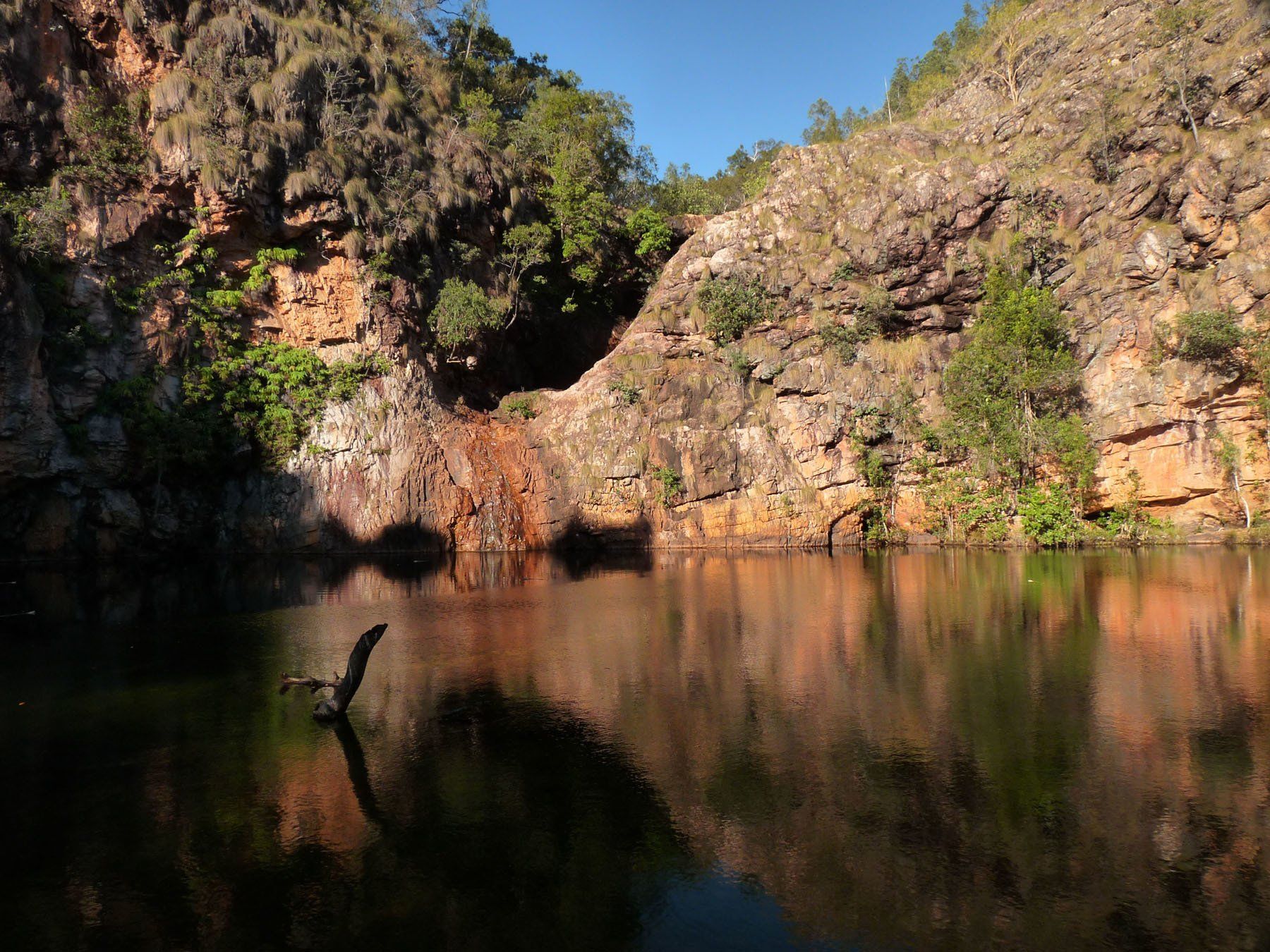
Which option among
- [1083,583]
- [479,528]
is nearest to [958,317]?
[1083,583]

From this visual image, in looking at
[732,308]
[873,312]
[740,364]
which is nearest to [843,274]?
[873,312]

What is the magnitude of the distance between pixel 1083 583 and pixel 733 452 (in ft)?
56.2

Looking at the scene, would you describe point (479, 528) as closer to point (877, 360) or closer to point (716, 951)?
point (877, 360)

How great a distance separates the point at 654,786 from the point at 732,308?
109ft

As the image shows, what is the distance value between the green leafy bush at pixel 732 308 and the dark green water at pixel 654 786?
24.3 meters

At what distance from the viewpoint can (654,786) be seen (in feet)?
27.9

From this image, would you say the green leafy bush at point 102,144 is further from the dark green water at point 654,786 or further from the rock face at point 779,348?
the dark green water at point 654,786

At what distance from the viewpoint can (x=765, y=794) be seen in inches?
321

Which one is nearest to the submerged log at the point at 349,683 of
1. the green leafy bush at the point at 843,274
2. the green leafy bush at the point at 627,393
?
the green leafy bush at the point at 627,393

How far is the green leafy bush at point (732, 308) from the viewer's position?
3919 centimetres

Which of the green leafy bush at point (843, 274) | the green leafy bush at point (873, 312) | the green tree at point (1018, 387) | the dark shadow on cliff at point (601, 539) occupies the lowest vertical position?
the dark shadow on cliff at point (601, 539)

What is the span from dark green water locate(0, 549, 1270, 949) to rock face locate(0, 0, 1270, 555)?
53.9ft

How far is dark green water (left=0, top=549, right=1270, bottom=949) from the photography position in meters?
6.09

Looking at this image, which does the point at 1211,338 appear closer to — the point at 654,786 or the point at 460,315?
the point at 460,315
